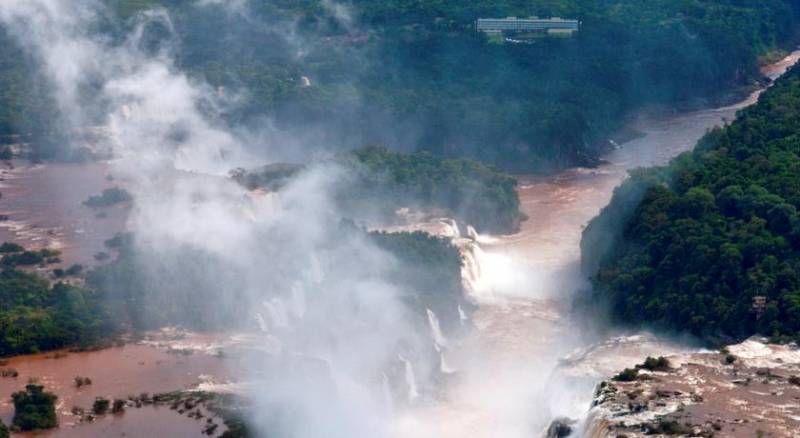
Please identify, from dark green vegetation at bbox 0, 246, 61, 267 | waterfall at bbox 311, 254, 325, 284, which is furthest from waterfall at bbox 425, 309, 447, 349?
dark green vegetation at bbox 0, 246, 61, 267

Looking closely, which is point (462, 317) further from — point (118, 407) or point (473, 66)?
point (473, 66)

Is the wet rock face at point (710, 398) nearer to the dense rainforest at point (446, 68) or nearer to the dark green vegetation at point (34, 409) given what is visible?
the dark green vegetation at point (34, 409)

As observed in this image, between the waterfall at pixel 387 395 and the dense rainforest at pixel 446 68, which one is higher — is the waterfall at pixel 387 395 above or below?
below

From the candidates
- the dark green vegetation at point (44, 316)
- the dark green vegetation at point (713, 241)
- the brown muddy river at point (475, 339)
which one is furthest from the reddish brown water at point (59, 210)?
the dark green vegetation at point (713, 241)

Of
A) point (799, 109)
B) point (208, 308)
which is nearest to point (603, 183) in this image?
point (799, 109)

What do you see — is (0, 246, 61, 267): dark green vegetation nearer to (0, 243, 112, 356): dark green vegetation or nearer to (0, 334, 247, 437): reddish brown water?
(0, 243, 112, 356): dark green vegetation

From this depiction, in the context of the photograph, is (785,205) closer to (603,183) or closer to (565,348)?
(565,348)
